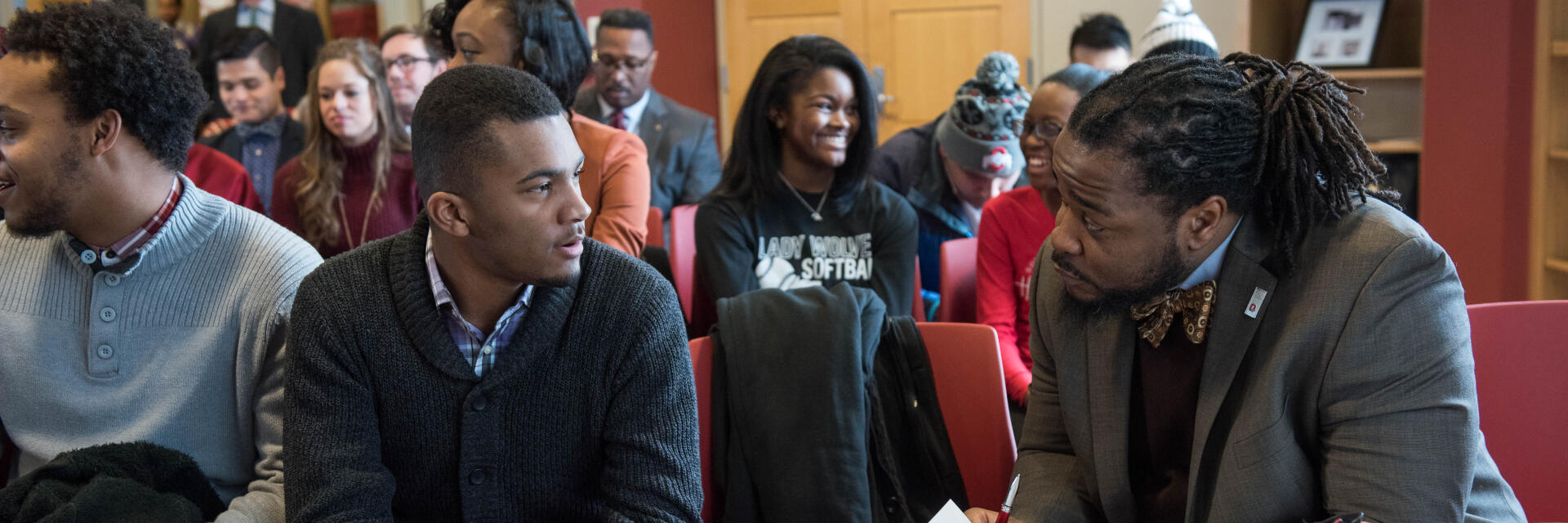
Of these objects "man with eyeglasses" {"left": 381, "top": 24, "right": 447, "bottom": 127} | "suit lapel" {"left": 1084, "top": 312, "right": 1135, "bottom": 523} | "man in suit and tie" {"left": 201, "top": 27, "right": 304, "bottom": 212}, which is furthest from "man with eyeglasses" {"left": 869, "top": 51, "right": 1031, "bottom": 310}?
"man in suit and tie" {"left": 201, "top": 27, "right": 304, "bottom": 212}

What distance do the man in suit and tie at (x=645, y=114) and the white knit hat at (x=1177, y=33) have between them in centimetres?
171

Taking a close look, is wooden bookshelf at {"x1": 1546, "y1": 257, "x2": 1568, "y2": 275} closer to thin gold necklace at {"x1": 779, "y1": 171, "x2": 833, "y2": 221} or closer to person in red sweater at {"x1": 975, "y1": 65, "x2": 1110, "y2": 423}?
person in red sweater at {"x1": 975, "y1": 65, "x2": 1110, "y2": 423}

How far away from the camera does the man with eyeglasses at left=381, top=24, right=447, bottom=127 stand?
418 cm

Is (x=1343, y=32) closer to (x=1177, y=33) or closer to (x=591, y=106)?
(x=1177, y=33)

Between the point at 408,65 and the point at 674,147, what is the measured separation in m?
1.05

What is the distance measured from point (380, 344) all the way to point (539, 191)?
0.29 m

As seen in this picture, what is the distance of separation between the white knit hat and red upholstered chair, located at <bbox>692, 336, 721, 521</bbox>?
2.02m

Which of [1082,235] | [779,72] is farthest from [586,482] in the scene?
[779,72]

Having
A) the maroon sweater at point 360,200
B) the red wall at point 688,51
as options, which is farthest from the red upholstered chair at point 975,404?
the red wall at point 688,51

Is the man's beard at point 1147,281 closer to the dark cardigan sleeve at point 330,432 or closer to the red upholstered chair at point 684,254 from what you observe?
the dark cardigan sleeve at point 330,432

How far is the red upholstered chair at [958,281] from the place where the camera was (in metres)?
2.69

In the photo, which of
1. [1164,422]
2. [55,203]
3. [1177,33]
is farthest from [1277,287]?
[1177,33]

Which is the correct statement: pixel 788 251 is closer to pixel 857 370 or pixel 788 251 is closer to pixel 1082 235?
pixel 857 370

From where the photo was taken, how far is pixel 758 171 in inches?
110
